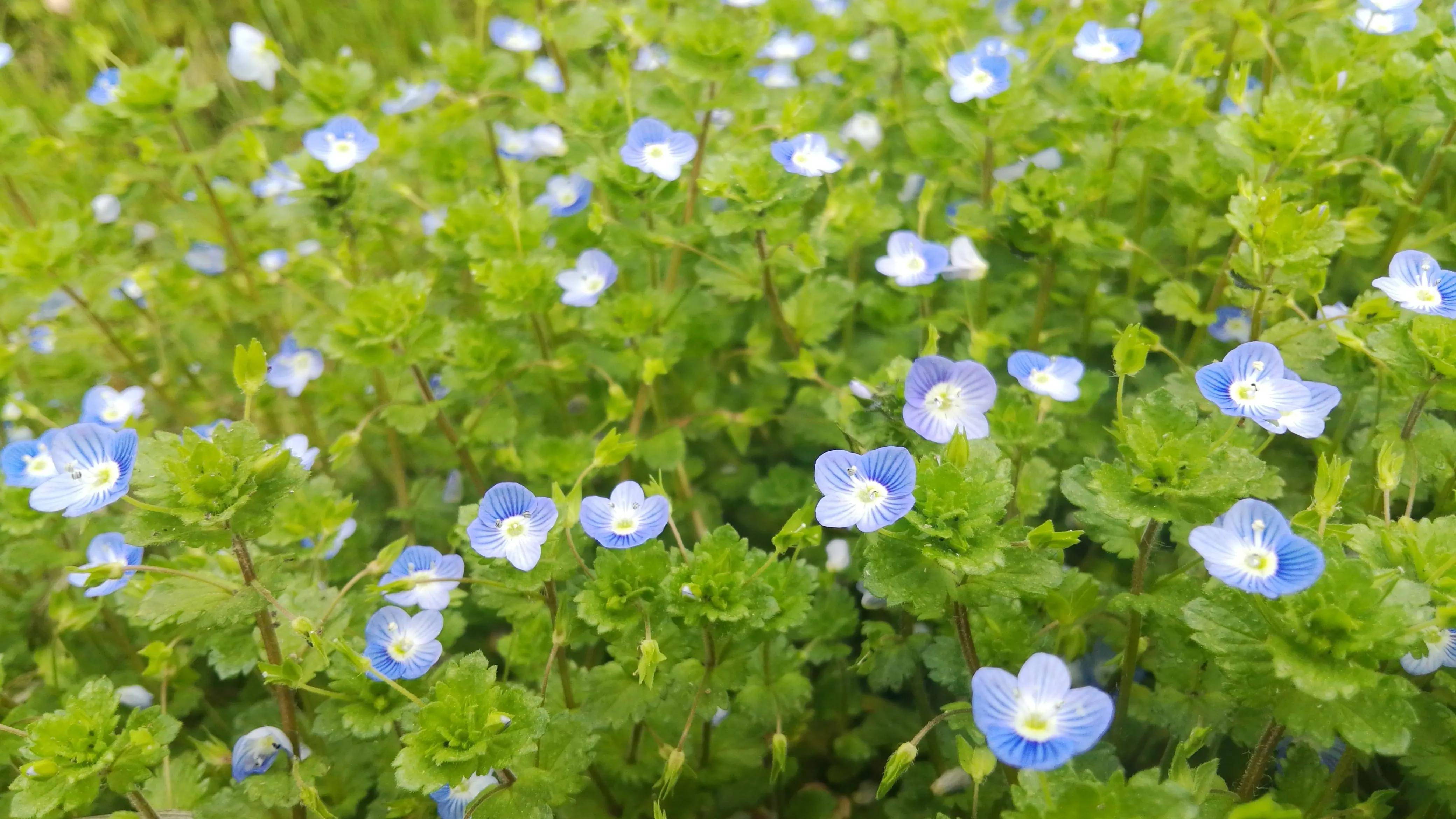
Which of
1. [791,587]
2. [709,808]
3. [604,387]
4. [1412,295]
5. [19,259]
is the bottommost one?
[709,808]

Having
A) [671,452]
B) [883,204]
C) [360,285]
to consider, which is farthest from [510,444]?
[883,204]

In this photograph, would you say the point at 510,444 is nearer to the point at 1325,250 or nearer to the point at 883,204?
the point at 883,204

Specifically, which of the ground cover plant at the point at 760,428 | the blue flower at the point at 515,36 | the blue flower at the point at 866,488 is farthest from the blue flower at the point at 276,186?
the blue flower at the point at 866,488

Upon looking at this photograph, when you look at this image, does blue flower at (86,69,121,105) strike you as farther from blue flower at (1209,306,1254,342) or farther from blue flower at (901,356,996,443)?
blue flower at (1209,306,1254,342)

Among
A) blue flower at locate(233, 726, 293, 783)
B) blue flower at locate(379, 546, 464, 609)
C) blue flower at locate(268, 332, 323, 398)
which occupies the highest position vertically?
blue flower at locate(379, 546, 464, 609)

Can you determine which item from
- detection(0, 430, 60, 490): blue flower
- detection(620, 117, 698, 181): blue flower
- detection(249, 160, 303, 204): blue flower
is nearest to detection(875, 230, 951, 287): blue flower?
detection(620, 117, 698, 181): blue flower

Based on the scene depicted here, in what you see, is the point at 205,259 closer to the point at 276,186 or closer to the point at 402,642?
the point at 276,186

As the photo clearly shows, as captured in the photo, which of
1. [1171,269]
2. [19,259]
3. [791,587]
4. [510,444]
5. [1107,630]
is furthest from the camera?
[1171,269]

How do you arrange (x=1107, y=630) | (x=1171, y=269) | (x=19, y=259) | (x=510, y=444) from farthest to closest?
(x=1171, y=269) → (x=19, y=259) → (x=510, y=444) → (x=1107, y=630)
